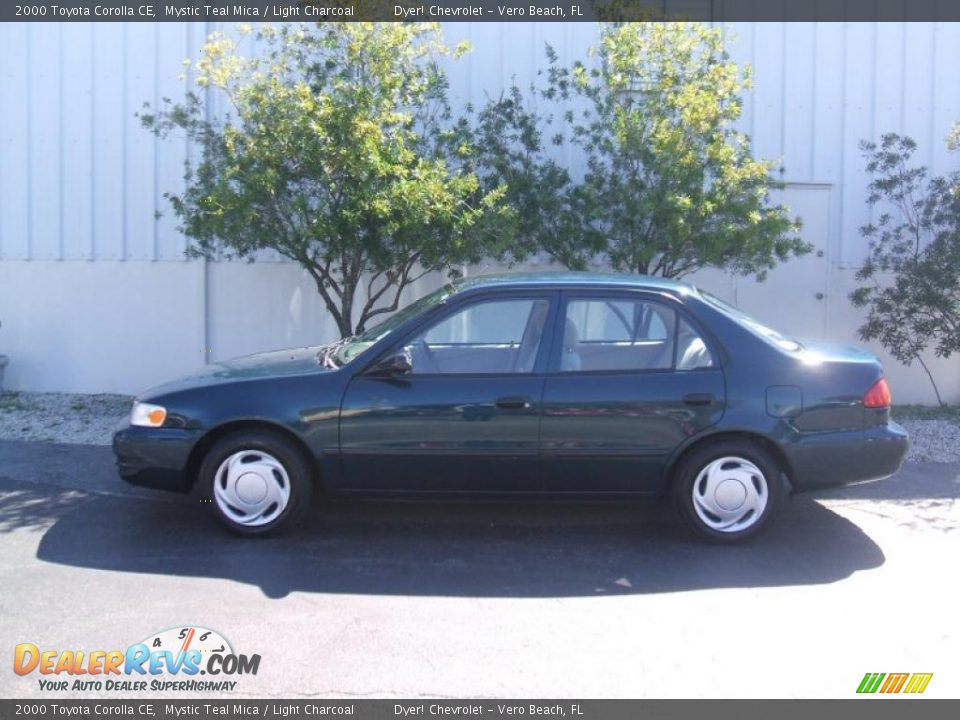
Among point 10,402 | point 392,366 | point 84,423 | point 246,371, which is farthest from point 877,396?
point 10,402

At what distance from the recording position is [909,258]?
33.3 ft

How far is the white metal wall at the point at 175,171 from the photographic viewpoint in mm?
10805

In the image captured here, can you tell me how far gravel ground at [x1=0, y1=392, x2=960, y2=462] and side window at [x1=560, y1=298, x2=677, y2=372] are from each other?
3.46 meters

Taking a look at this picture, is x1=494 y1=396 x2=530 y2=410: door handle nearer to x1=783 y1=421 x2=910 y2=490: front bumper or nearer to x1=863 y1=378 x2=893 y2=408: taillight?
x1=783 y1=421 x2=910 y2=490: front bumper

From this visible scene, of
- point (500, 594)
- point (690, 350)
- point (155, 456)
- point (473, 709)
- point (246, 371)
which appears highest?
point (690, 350)

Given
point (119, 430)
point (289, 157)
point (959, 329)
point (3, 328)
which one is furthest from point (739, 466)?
point (3, 328)

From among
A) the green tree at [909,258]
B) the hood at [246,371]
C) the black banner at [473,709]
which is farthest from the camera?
the green tree at [909,258]

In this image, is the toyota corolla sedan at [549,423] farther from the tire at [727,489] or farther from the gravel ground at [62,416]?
the gravel ground at [62,416]

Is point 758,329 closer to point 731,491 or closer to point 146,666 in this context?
point 731,491

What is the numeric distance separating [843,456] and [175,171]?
7.73 m

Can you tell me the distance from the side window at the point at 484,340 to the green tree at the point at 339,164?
207cm

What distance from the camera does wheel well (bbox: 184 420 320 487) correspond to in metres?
6.00

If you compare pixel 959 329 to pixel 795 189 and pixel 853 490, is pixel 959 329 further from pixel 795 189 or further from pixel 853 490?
pixel 853 490
